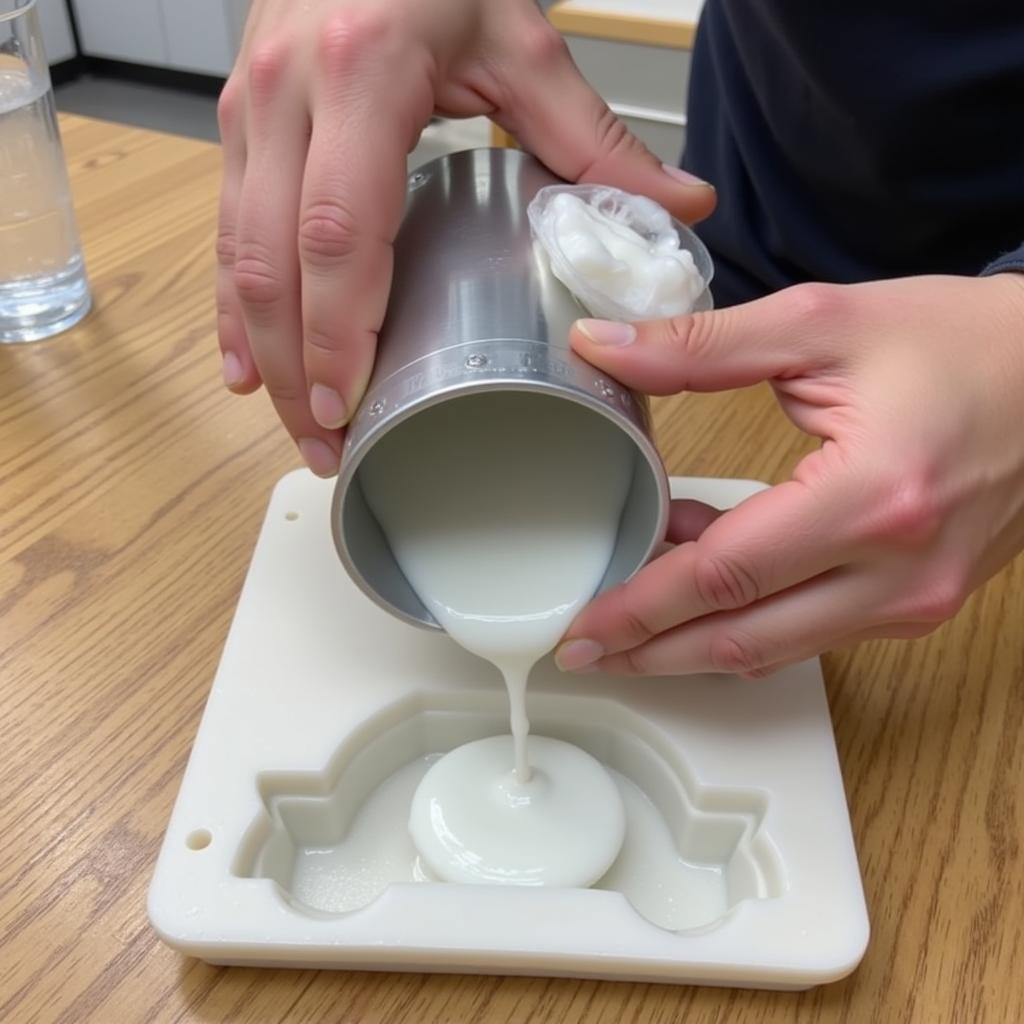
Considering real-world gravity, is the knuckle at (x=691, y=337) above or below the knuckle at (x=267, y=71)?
below

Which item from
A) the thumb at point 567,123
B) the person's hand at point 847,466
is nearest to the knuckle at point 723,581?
the person's hand at point 847,466

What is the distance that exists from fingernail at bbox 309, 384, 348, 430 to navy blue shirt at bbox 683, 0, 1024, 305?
389 mm

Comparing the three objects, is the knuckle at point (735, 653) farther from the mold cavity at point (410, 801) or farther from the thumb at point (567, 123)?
the thumb at point (567, 123)

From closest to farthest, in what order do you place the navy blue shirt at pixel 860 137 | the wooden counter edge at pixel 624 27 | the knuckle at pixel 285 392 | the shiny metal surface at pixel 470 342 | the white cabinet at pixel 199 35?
1. the shiny metal surface at pixel 470 342
2. the knuckle at pixel 285 392
3. the navy blue shirt at pixel 860 137
4. the wooden counter edge at pixel 624 27
5. the white cabinet at pixel 199 35

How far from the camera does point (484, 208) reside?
517 mm

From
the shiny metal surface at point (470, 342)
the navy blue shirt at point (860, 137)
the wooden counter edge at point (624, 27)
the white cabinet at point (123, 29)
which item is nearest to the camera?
the shiny metal surface at point (470, 342)

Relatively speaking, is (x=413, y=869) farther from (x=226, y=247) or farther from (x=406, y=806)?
(x=226, y=247)

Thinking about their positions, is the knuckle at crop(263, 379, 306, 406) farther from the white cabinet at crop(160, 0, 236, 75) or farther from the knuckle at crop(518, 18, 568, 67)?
the white cabinet at crop(160, 0, 236, 75)

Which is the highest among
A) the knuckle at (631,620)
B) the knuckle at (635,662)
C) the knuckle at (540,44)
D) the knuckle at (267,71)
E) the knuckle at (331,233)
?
the knuckle at (267,71)

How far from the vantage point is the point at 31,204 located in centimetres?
78

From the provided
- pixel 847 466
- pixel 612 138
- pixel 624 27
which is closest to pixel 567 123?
pixel 612 138

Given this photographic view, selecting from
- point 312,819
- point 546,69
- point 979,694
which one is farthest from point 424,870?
point 546,69

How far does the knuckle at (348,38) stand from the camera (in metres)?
0.48

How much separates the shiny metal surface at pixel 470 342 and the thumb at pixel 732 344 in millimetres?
18
